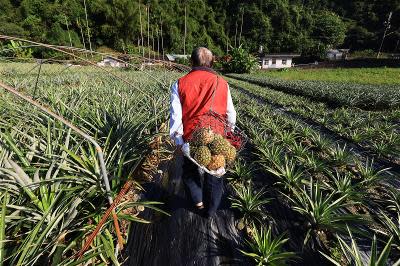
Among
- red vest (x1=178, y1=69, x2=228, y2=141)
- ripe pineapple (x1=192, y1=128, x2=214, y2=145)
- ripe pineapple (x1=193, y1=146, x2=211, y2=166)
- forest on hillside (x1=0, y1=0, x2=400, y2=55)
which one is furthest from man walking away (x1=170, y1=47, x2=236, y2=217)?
forest on hillside (x1=0, y1=0, x2=400, y2=55)

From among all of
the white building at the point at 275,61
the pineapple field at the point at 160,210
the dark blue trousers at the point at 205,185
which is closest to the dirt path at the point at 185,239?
the pineapple field at the point at 160,210

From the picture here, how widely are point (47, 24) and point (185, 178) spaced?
183 feet

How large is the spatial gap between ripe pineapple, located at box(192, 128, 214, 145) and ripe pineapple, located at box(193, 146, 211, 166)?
0.06 m

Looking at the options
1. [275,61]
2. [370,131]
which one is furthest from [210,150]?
[275,61]

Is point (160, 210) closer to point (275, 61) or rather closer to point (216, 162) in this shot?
point (216, 162)

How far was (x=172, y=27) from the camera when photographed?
59.1 metres

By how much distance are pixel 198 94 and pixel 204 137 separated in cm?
53

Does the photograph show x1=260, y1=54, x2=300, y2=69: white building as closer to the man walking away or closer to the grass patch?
the grass patch

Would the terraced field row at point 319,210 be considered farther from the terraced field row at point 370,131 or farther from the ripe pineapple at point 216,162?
the terraced field row at point 370,131

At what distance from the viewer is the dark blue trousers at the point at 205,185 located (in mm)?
2350

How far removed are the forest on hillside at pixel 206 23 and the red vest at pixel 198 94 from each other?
3883 centimetres

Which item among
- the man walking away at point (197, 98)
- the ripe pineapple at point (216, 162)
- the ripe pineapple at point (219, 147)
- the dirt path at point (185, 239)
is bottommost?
the dirt path at point (185, 239)

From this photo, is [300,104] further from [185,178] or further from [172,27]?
[172,27]

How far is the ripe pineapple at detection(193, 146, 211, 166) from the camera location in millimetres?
1760
